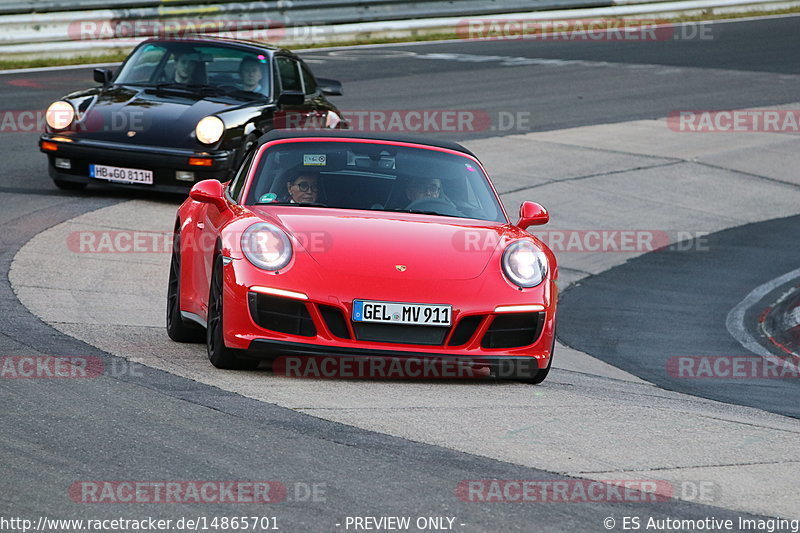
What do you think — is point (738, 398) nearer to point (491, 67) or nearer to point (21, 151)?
point (21, 151)

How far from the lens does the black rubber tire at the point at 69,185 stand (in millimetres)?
13172

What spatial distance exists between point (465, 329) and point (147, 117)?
22.5ft

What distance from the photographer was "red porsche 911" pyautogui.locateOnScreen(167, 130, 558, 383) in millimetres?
6539

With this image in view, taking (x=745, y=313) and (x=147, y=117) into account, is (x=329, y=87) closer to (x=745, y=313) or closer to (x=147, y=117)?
(x=147, y=117)

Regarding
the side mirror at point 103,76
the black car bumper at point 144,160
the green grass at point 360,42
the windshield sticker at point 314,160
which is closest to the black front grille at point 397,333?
the windshield sticker at point 314,160

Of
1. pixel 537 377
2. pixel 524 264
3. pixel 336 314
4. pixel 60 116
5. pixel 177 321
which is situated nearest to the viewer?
pixel 336 314

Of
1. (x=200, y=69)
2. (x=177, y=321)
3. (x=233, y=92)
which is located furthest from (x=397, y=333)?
(x=200, y=69)

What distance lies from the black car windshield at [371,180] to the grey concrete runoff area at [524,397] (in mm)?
1020

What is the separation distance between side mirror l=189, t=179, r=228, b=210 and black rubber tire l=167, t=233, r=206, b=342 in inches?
25.5

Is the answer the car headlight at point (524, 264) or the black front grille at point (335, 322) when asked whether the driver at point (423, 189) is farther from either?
the black front grille at point (335, 322)

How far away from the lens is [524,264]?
22.7 ft

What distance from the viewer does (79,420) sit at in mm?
5488

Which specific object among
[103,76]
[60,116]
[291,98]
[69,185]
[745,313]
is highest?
[103,76]

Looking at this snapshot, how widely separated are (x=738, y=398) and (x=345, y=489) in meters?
3.97
